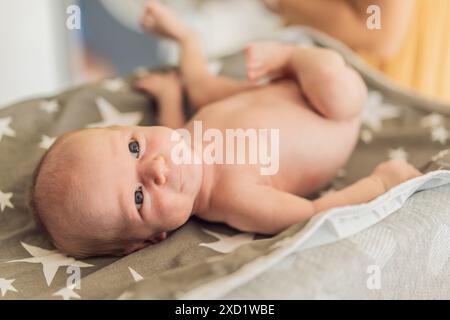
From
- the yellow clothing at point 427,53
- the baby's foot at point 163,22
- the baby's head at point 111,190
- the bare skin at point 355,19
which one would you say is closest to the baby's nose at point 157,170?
the baby's head at point 111,190

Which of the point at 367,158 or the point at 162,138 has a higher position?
the point at 162,138

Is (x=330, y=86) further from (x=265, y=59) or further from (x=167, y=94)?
(x=167, y=94)

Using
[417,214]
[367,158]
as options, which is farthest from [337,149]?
[417,214]

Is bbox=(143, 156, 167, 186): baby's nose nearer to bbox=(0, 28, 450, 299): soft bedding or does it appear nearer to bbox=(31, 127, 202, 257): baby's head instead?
bbox=(31, 127, 202, 257): baby's head

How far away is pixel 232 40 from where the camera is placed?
98.2 inches

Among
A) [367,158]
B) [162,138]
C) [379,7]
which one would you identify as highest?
[379,7]

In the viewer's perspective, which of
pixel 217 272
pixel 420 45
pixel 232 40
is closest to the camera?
pixel 217 272

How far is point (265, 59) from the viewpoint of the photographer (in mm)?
1077

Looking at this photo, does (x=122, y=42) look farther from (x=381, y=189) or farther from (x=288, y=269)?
(x=288, y=269)

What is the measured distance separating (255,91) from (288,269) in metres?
0.51

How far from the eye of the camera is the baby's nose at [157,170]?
0.84 m

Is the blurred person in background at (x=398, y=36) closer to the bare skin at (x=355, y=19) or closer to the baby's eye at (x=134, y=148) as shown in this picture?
the bare skin at (x=355, y=19)

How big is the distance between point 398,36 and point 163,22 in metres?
0.54

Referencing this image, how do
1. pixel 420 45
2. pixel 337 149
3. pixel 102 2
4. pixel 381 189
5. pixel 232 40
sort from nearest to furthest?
pixel 381 189, pixel 337 149, pixel 420 45, pixel 102 2, pixel 232 40
